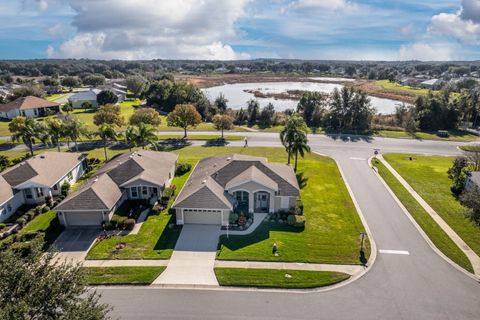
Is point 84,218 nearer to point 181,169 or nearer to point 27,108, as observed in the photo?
point 181,169

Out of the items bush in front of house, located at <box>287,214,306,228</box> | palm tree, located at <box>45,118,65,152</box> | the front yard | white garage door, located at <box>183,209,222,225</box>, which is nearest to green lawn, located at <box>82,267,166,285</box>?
the front yard

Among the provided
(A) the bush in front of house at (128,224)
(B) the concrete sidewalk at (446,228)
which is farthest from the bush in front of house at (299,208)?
(A) the bush in front of house at (128,224)

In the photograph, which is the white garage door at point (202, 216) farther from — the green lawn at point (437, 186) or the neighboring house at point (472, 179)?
the neighboring house at point (472, 179)

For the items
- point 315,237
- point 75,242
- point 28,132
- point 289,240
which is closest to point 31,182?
point 75,242

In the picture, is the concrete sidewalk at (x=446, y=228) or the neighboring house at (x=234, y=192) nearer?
the concrete sidewalk at (x=446, y=228)

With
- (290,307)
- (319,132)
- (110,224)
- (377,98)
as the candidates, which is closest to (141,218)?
(110,224)

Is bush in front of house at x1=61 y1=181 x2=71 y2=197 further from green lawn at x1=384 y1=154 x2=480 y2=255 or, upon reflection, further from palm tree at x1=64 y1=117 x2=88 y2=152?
green lawn at x1=384 y1=154 x2=480 y2=255
